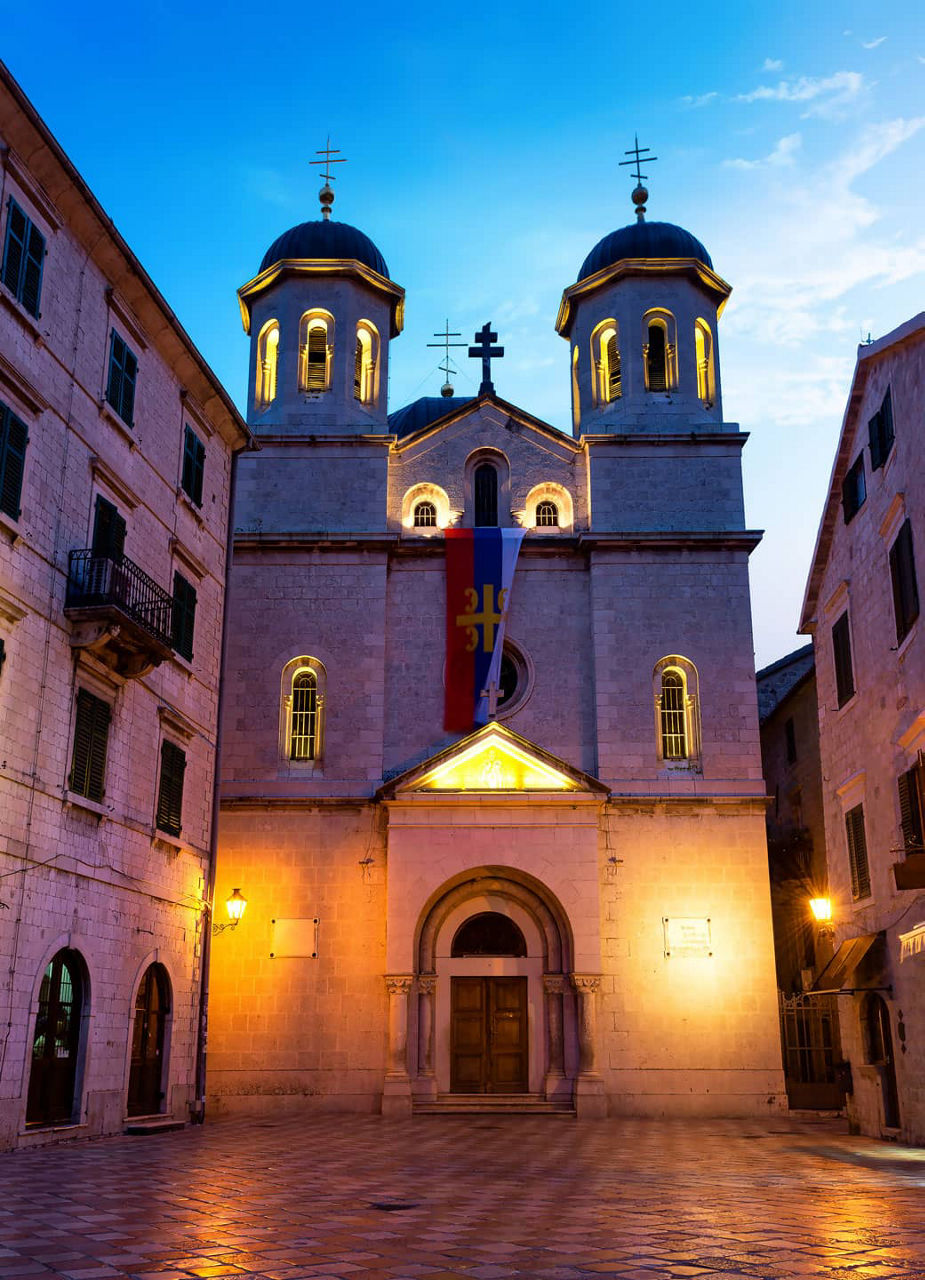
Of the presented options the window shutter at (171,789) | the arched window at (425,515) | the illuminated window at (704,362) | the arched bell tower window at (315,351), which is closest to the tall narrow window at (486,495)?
the arched window at (425,515)

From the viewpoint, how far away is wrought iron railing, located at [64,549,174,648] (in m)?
17.9

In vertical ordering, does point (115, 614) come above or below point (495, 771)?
above

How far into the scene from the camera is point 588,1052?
2450cm

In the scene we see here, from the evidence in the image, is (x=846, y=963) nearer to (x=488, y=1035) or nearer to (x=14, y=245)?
(x=488, y=1035)

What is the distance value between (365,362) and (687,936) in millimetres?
16105

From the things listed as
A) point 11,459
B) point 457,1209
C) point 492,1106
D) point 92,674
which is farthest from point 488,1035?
point 11,459

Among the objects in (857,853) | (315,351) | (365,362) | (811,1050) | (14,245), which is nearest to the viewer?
(14,245)

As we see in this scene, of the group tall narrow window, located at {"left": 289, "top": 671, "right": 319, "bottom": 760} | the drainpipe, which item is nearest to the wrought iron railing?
the drainpipe

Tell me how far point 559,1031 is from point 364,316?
1797 centimetres

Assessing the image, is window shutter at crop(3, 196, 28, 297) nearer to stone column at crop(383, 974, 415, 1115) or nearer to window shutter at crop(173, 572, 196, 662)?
window shutter at crop(173, 572, 196, 662)

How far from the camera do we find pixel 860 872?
21.2 meters

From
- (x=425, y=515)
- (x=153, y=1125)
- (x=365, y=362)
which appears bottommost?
(x=153, y=1125)

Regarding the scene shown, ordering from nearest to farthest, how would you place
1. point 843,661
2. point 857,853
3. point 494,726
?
point 857,853 < point 843,661 < point 494,726

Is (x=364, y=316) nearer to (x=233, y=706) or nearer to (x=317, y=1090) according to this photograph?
(x=233, y=706)
